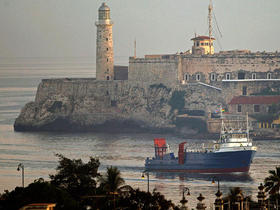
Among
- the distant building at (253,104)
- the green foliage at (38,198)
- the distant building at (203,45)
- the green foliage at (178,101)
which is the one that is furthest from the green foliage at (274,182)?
the distant building at (203,45)

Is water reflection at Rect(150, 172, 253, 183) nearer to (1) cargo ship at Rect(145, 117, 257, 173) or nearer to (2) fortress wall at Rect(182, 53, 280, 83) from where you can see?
(1) cargo ship at Rect(145, 117, 257, 173)

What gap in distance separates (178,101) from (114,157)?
22743mm

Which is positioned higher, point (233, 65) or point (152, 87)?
point (233, 65)

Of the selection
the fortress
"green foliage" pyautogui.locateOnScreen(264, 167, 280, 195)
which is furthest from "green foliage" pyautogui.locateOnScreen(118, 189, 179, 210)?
the fortress

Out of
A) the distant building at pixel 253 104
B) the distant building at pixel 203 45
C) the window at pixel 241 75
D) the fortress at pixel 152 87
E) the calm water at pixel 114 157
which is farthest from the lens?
the distant building at pixel 203 45

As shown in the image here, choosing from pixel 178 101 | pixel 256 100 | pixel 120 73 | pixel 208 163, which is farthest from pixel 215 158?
pixel 120 73

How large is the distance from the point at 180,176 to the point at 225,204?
27053 millimetres

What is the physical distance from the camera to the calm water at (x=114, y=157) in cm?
6788

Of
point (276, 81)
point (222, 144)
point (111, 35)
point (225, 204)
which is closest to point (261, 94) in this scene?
point (276, 81)

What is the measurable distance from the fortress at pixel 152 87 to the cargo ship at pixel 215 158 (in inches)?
981

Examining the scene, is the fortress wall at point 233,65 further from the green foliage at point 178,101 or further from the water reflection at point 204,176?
the water reflection at point 204,176

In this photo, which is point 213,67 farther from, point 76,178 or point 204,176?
point 76,178

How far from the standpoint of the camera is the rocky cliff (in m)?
104

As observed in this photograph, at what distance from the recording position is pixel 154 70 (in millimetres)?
106688
